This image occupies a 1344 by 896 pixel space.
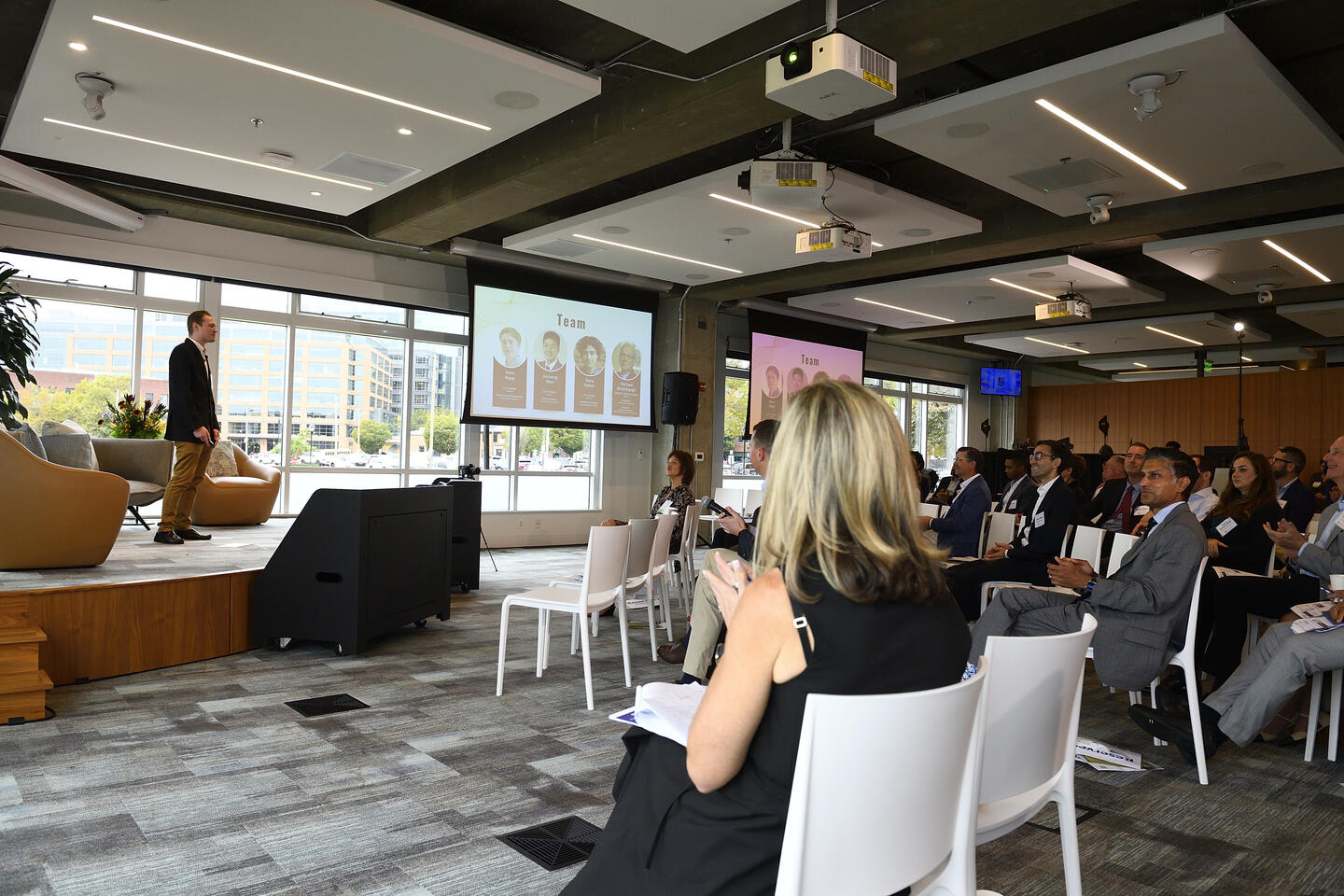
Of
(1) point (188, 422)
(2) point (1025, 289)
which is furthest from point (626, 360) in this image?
(1) point (188, 422)

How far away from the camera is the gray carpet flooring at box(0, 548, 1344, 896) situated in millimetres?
2461

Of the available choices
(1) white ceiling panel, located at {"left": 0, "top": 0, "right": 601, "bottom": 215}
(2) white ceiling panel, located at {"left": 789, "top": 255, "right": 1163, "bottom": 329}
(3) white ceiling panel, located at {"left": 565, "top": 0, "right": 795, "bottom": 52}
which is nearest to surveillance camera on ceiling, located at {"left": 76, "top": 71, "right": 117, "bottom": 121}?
(1) white ceiling panel, located at {"left": 0, "top": 0, "right": 601, "bottom": 215}

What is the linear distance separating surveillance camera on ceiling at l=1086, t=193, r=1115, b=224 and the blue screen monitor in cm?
1063

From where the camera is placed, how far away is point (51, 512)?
4684 mm

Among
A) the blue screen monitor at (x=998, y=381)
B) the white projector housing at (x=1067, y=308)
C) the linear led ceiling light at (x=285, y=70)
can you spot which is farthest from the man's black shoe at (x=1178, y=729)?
the blue screen monitor at (x=998, y=381)

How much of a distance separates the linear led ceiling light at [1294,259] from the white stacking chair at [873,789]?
8058 mm

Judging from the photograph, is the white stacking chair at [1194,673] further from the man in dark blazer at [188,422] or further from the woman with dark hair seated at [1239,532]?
the man in dark blazer at [188,422]

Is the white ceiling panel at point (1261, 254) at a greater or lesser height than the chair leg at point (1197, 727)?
greater

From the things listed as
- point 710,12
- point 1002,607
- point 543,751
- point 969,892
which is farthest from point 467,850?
point 710,12

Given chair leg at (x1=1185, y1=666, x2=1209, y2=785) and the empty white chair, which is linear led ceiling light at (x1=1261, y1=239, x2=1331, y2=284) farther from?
chair leg at (x1=1185, y1=666, x2=1209, y2=785)

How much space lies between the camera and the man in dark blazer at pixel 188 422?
5.90m

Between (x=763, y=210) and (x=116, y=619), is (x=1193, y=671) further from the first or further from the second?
(x=116, y=619)

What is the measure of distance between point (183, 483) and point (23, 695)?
106 inches

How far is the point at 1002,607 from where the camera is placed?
4.07 metres
